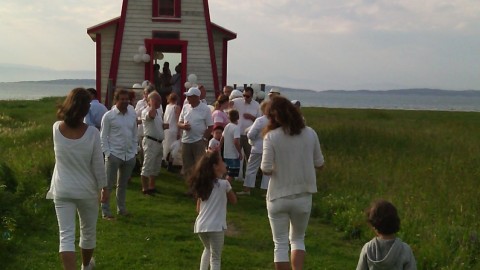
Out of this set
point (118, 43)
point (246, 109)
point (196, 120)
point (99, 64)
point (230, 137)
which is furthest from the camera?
point (99, 64)

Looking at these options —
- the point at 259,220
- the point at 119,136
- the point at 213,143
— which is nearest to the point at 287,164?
the point at 119,136

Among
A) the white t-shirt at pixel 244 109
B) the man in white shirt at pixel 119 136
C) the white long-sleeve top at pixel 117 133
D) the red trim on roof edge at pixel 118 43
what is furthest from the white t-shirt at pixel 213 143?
the red trim on roof edge at pixel 118 43

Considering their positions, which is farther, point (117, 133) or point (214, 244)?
point (117, 133)

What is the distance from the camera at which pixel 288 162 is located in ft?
24.3

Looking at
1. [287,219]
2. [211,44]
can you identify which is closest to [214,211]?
[287,219]

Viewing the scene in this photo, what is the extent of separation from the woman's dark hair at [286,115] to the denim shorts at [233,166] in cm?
655

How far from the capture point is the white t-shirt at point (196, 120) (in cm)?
1287

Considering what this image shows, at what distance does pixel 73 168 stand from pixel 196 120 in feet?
18.5

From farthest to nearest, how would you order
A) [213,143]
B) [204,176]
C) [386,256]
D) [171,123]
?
[171,123], [213,143], [204,176], [386,256]

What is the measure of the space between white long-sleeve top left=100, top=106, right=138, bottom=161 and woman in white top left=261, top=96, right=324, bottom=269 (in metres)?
3.80

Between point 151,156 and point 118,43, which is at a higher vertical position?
point 118,43

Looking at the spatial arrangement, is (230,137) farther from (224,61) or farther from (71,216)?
(224,61)

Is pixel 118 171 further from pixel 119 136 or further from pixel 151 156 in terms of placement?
pixel 151 156

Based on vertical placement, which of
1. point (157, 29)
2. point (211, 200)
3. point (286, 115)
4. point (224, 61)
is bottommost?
point (211, 200)
